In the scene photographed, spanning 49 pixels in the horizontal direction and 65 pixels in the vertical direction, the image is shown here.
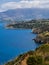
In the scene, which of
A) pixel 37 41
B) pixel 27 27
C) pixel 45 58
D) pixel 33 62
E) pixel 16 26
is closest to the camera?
pixel 33 62

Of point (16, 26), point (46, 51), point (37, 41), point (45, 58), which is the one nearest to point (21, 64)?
point (45, 58)

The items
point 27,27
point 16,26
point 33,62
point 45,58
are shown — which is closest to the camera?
point 33,62

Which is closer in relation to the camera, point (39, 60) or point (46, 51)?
point (39, 60)

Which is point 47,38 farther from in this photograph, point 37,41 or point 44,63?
point 44,63

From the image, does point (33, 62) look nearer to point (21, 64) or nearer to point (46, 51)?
point (21, 64)

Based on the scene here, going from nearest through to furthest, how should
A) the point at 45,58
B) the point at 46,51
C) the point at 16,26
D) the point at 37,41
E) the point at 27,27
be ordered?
the point at 45,58 < the point at 46,51 < the point at 37,41 < the point at 27,27 < the point at 16,26

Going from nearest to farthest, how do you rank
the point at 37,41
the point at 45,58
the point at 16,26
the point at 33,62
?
the point at 33,62 < the point at 45,58 < the point at 37,41 < the point at 16,26

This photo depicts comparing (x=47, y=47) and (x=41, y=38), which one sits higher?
(x=41, y=38)

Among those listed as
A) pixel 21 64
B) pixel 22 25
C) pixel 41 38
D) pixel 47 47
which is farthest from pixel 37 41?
pixel 22 25

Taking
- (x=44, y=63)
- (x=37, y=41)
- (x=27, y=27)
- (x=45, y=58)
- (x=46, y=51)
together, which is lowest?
(x=44, y=63)
